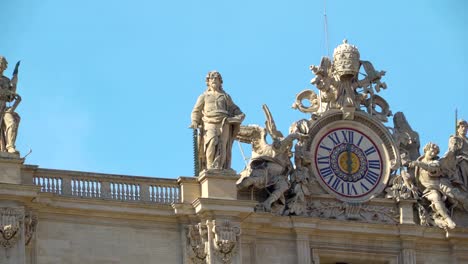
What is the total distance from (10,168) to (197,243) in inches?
165

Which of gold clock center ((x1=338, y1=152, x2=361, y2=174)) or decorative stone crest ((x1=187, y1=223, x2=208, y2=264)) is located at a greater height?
gold clock center ((x1=338, y1=152, x2=361, y2=174))

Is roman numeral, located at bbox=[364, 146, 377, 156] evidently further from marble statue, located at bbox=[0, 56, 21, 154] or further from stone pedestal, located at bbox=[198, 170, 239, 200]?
marble statue, located at bbox=[0, 56, 21, 154]

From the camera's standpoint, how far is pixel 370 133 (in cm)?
5678

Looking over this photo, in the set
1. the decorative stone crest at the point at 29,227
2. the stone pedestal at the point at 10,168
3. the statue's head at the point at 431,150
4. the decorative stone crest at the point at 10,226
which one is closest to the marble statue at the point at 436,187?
the statue's head at the point at 431,150

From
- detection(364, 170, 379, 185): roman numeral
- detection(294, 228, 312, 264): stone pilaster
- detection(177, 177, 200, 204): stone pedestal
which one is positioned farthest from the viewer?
detection(364, 170, 379, 185): roman numeral

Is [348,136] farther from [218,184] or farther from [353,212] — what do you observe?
[218,184]

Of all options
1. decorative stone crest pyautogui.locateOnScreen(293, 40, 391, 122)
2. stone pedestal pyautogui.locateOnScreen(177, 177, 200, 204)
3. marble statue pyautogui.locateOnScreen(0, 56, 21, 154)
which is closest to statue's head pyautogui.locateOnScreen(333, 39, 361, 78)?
decorative stone crest pyautogui.locateOnScreen(293, 40, 391, 122)

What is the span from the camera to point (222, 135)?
180ft

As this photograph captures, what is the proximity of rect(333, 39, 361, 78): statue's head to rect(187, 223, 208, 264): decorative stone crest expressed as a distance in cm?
503

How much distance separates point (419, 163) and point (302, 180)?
2680mm

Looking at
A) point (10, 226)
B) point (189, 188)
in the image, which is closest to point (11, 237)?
point (10, 226)

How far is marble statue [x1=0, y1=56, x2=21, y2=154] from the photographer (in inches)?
2088

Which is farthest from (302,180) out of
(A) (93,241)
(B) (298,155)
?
(A) (93,241)

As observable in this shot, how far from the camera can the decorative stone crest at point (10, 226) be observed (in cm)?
5222
